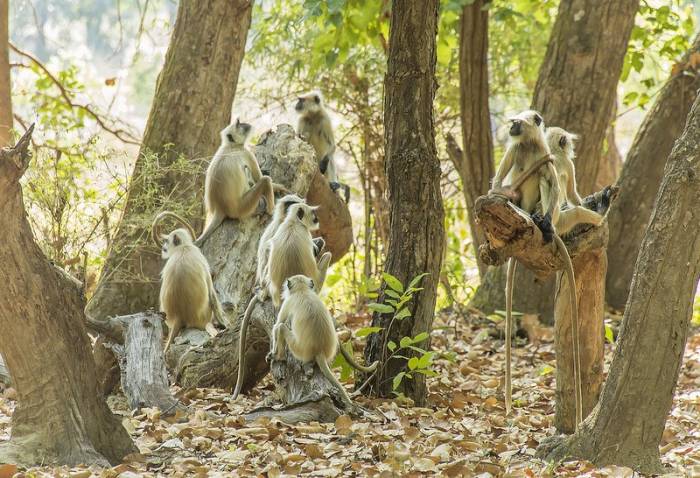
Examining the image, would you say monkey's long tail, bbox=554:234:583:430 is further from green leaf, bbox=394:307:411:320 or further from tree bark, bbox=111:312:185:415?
tree bark, bbox=111:312:185:415

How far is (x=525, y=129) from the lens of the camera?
4910 mm

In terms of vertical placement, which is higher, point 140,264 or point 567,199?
point 567,199

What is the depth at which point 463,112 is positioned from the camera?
8609 millimetres

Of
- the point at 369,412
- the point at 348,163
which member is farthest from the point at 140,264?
the point at 348,163

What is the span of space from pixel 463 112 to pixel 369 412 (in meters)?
4.31

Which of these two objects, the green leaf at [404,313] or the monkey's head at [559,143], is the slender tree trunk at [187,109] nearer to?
the green leaf at [404,313]

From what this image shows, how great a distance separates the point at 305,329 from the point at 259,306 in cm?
77

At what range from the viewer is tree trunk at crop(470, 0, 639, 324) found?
7.91 meters

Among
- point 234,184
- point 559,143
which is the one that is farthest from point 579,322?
point 234,184

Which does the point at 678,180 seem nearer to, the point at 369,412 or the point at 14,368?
the point at 369,412

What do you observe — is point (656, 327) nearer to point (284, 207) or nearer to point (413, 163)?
point (413, 163)

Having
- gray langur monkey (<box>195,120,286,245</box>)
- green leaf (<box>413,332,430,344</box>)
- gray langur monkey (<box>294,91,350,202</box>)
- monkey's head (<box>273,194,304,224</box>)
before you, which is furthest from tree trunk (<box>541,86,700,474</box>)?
gray langur monkey (<box>294,91,350,202</box>)

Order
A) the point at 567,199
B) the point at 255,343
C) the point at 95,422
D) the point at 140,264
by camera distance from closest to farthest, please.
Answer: the point at 95,422, the point at 567,199, the point at 255,343, the point at 140,264

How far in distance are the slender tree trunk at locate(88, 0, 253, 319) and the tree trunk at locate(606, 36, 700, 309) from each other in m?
3.66
